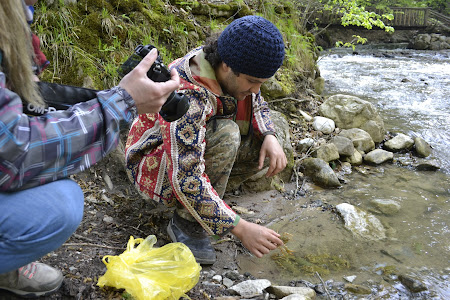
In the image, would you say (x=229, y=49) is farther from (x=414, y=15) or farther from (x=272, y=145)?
(x=414, y=15)

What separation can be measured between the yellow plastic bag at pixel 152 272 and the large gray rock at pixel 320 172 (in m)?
1.99

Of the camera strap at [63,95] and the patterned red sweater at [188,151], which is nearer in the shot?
the camera strap at [63,95]

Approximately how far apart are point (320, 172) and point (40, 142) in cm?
281

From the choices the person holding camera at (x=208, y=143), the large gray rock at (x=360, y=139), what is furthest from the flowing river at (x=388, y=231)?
the person holding camera at (x=208, y=143)

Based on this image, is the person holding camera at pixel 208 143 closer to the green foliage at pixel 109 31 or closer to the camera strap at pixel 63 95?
the camera strap at pixel 63 95

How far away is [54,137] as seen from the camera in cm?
112

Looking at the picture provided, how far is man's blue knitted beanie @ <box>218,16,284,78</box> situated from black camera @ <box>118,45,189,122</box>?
0.57 metres

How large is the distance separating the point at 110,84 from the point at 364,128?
321 cm

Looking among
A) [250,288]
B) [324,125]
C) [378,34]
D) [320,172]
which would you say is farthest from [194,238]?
[378,34]

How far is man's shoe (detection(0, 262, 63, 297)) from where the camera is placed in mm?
1443

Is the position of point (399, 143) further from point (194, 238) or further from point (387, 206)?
point (194, 238)

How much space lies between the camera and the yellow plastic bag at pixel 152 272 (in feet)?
5.15

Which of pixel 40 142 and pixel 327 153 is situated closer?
pixel 40 142

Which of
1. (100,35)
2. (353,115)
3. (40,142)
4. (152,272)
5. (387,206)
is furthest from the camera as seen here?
(353,115)
